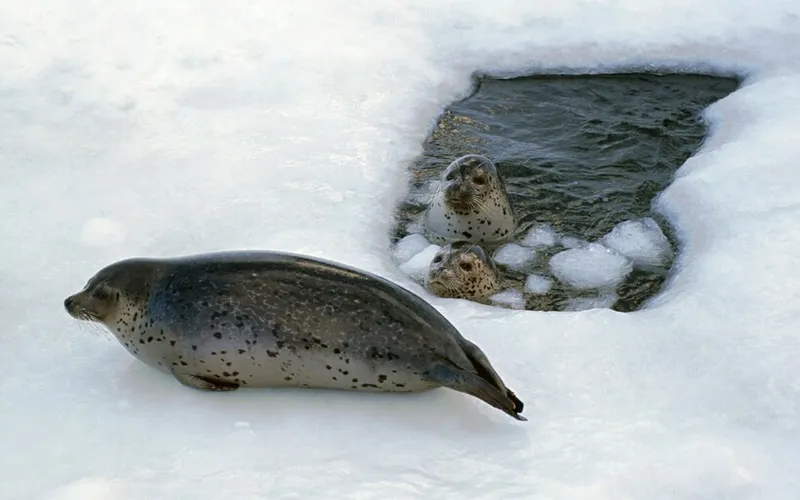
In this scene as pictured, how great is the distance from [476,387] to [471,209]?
5.26 ft

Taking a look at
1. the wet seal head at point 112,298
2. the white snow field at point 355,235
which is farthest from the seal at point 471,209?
the wet seal head at point 112,298

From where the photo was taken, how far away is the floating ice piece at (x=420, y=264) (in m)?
4.05

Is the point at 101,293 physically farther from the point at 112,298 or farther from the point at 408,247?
the point at 408,247

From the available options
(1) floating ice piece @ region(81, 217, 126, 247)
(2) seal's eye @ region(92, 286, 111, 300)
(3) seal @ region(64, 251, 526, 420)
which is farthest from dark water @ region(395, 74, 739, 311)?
(2) seal's eye @ region(92, 286, 111, 300)

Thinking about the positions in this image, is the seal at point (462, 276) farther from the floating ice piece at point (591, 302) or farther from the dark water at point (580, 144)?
the floating ice piece at point (591, 302)

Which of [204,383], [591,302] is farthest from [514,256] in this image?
[204,383]

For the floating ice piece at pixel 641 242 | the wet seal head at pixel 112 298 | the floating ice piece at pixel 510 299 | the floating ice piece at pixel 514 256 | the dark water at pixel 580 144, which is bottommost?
the floating ice piece at pixel 514 256

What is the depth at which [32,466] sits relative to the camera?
274cm

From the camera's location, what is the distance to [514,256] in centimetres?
429

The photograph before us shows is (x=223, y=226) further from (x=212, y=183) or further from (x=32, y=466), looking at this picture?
(x=32, y=466)

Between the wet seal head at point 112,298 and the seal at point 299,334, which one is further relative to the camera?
the wet seal head at point 112,298

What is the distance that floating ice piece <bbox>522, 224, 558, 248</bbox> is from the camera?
4.34m

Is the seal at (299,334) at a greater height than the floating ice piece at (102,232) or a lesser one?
greater

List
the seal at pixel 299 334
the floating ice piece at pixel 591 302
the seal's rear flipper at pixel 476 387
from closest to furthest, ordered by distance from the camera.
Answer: the seal's rear flipper at pixel 476 387 → the seal at pixel 299 334 → the floating ice piece at pixel 591 302
